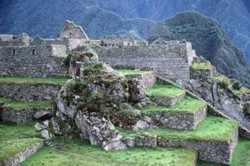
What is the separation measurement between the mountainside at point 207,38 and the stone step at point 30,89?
49.0m

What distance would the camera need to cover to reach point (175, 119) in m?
31.4

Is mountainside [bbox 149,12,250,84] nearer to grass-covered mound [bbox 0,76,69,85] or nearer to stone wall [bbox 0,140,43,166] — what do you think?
grass-covered mound [bbox 0,76,69,85]

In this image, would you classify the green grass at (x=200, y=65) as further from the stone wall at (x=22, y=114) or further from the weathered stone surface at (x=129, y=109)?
the stone wall at (x=22, y=114)

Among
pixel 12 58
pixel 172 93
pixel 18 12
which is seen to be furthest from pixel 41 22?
pixel 172 93

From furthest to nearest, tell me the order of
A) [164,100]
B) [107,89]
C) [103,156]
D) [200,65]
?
[200,65] < [164,100] < [107,89] < [103,156]

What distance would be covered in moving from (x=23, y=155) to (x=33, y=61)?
13984 millimetres

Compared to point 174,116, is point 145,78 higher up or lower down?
higher up

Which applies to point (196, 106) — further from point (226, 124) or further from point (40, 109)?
point (40, 109)

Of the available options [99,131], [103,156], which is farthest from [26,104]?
[103,156]

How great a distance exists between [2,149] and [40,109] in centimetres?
774

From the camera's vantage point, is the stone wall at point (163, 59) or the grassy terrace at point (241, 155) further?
the stone wall at point (163, 59)

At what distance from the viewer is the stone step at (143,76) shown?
113 ft

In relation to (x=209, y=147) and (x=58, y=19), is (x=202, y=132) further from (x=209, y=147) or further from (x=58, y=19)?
(x=58, y=19)

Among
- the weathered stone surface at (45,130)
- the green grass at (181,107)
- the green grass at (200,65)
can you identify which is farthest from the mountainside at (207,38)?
the weathered stone surface at (45,130)
